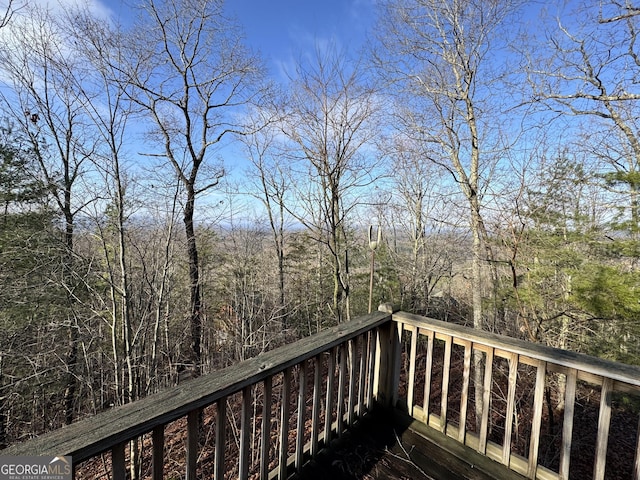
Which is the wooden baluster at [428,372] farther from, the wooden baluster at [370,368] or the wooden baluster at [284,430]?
the wooden baluster at [284,430]

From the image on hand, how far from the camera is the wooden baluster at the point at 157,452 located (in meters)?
1.06

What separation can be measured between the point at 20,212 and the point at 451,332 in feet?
28.5

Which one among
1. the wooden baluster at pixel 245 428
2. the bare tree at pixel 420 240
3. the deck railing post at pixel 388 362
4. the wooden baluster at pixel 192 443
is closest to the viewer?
the wooden baluster at pixel 192 443

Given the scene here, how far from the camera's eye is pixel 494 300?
6773 mm

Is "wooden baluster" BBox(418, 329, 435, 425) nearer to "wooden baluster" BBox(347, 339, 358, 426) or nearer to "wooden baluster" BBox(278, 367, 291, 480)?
"wooden baluster" BBox(347, 339, 358, 426)

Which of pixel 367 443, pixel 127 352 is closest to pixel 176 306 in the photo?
pixel 127 352

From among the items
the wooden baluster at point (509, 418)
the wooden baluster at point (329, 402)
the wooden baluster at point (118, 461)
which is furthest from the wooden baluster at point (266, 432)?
the wooden baluster at point (509, 418)

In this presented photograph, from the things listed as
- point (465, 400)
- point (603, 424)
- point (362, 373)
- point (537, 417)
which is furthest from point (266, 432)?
point (603, 424)

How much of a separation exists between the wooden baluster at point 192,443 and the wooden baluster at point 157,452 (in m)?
0.10

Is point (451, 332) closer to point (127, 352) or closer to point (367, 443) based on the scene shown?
point (367, 443)

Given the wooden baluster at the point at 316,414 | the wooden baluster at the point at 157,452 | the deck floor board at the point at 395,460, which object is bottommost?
the deck floor board at the point at 395,460

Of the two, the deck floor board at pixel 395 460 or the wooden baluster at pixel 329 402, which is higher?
the wooden baluster at pixel 329 402

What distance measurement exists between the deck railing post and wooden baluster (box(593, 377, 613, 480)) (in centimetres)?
112

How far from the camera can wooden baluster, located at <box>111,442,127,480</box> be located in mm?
950
